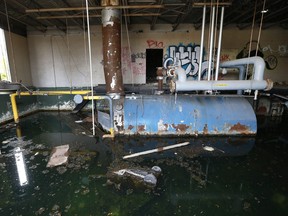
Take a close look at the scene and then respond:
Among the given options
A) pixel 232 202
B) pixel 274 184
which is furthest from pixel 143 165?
pixel 274 184

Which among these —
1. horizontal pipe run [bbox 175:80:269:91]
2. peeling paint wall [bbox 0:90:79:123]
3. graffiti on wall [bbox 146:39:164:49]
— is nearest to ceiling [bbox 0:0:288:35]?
graffiti on wall [bbox 146:39:164:49]

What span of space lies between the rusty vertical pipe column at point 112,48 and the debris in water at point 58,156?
4.92ft

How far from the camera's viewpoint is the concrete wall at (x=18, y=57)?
5.17 m

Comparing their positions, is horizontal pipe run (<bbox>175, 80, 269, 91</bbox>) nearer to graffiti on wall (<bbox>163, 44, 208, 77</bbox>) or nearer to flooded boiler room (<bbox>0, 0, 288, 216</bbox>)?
flooded boiler room (<bbox>0, 0, 288, 216</bbox>)

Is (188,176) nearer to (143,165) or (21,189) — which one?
(143,165)

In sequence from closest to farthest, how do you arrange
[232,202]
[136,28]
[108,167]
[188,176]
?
1. [232,202]
2. [188,176]
3. [108,167]
4. [136,28]

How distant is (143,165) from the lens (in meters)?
2.68

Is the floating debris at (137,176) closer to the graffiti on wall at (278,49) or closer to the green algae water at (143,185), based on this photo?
the green algae water at (143,185)

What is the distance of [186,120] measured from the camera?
12.3 ft

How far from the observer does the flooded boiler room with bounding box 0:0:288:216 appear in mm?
2066

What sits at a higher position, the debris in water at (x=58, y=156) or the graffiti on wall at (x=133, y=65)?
the graffiti on wall at (x=133, y=65)

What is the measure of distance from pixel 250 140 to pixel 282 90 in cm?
239

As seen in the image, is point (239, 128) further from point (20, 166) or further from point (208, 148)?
point (20, 166)

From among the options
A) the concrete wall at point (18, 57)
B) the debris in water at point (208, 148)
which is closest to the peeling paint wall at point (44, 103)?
the concrete wall at point (18, 57)
